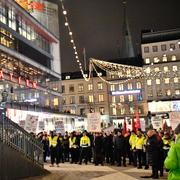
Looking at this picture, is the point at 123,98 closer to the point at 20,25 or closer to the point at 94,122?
the point at 20,25

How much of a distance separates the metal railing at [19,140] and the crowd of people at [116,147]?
3.92 m

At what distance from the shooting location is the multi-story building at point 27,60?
45.6 meters

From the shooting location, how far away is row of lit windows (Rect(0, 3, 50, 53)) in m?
47.4

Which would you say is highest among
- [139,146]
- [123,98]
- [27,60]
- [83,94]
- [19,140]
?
[27,60]

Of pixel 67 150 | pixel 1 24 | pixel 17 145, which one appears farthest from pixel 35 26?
pixel 17 145

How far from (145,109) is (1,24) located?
5237 cm

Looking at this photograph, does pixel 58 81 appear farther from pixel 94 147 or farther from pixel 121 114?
pixel 94 147

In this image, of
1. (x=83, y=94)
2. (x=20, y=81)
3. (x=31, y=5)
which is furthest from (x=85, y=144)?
(x=83, y=94)

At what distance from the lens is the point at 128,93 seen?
9219 cm

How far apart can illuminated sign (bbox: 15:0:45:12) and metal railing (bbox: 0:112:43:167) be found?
3978 centimetres

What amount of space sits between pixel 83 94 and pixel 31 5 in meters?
40.0

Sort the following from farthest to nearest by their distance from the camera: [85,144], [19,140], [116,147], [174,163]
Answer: [85,144], [116,147], [19,140], [174,163]

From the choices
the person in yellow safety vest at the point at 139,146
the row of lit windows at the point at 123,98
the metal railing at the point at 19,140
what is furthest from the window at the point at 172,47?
the metal railing at the point at 19,140

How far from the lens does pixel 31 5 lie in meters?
58.6
